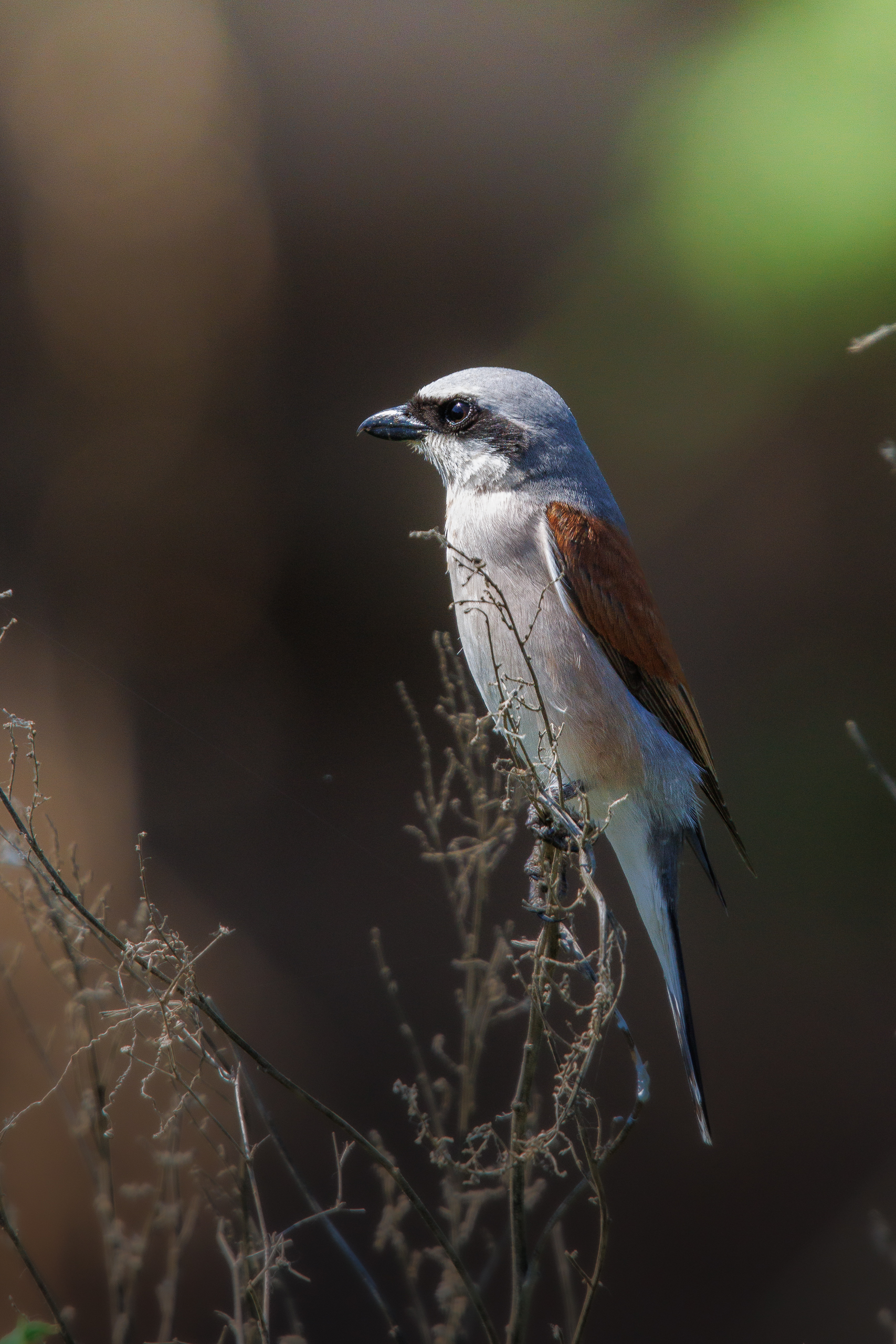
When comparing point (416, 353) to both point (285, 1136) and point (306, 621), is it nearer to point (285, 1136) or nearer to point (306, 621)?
point (306, 621)

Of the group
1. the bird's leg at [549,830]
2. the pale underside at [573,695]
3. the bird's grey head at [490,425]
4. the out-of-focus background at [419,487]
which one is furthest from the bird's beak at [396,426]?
the bird's leg at [549,830]

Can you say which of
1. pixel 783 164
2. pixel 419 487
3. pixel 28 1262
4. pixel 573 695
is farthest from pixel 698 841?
pixel 783 164

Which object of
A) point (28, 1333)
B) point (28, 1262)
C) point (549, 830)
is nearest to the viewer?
point (28, 1333)

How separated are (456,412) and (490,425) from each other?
7 centimetres

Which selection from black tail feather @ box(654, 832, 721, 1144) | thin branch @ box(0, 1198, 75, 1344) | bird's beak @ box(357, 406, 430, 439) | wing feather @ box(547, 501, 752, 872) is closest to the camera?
thin branch @ box(0, 1198, 75, 1344)

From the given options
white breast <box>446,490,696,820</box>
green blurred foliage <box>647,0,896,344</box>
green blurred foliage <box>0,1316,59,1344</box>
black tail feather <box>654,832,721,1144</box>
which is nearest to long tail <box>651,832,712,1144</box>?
black tail feather <box>654,832,721,1144</box>

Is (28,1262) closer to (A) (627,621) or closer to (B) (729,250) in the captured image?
(A) (627,621)

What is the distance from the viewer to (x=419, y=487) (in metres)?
2.69

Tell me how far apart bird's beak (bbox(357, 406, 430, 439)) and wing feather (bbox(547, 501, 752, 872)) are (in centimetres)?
31

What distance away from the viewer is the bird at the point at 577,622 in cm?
182

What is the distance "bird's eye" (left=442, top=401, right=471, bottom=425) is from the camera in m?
1.94

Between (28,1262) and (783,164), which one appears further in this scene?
(783,164)

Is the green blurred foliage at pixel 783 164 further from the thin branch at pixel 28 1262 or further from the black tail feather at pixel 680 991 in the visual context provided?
the thin branch at pixel 28 1262

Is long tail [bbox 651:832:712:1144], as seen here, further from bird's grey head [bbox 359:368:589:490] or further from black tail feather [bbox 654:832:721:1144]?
bird's grey head [bbox 359:368:589:490]
